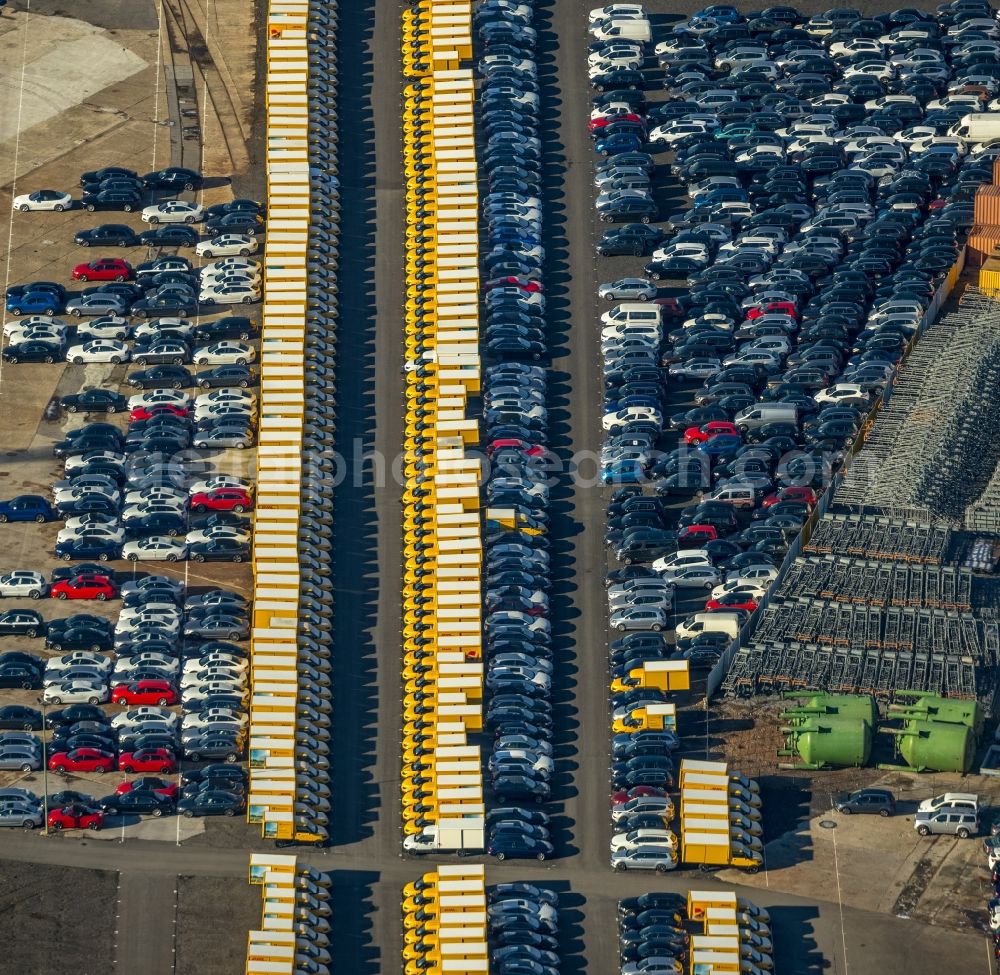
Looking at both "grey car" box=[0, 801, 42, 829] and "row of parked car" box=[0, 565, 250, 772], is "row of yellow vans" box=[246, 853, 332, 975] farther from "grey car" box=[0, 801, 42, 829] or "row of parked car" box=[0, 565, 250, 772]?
"grey car" box=[0, 801, 42, 829]

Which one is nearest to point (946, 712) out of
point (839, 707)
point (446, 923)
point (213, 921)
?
point (839, 707)

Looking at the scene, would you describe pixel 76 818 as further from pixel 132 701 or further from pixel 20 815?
pixel 132 701

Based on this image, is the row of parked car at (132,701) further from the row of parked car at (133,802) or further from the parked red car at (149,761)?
the row of parked car at (133,802)

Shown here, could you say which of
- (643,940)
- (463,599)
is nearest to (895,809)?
(643,940)

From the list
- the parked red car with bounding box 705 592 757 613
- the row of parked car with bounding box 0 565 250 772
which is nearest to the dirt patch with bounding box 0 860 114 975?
the row of parked car with bounding box 0 565 250 772

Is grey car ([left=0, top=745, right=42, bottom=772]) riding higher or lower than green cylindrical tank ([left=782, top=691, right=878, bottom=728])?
lower

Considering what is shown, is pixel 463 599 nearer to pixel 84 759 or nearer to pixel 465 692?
pixel 465 692
